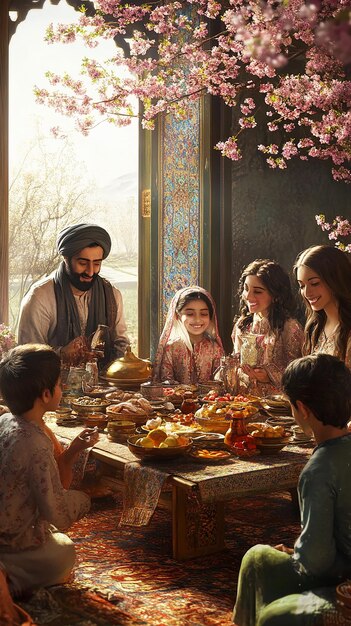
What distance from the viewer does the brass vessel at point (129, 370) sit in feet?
18.2

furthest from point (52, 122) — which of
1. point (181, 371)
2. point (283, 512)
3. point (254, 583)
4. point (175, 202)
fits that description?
point (254, 583)

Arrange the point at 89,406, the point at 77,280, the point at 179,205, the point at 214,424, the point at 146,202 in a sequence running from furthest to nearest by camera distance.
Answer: the point at 146,202 → the point at 179,205 → the point at 77,280 → the point at 89,406 → the point at 214,424

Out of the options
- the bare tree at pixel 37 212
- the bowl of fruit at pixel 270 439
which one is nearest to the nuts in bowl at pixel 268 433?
the bowl of fruit at pixel 270 439

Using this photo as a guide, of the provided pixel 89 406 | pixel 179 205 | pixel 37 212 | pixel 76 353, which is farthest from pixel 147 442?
pixel 37 212

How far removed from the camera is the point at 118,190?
1048 cm

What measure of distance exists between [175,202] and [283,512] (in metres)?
3.38

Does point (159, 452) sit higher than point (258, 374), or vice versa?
point (258, 374)

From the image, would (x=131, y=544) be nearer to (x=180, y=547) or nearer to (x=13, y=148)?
(x=180, y=547)

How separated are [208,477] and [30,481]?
0.73 meters

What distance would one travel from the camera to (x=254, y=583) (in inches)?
112

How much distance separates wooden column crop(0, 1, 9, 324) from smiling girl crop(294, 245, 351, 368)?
3.03 m

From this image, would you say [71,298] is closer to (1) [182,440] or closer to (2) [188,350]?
(2) [188,350]

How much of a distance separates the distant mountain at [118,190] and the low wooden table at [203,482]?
6238 millimetres

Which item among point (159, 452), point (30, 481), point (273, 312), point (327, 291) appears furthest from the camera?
point (273, 312)
